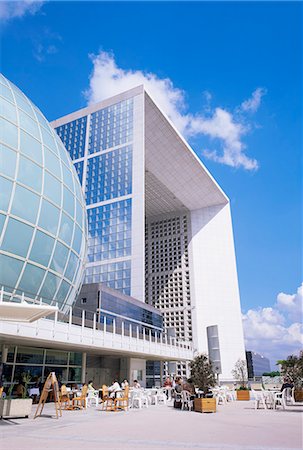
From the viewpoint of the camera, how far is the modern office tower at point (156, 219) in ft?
155

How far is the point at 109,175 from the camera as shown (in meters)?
50.7

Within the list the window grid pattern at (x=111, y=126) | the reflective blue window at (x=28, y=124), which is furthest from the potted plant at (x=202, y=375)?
the window grid pattern at (x=111, y=126)

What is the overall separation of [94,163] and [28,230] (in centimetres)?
3779

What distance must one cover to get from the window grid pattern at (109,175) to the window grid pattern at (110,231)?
1.59 meters

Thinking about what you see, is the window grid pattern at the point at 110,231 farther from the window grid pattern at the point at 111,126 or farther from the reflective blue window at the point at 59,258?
the reflective blue window at the point at 59,258

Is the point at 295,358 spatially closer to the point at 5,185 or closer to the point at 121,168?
the point at 5,185

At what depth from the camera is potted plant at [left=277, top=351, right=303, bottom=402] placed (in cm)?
1764

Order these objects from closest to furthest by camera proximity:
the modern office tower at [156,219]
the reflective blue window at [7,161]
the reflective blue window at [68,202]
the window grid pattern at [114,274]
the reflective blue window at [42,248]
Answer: the reflective blue window at [7,161], the reflective blue window at [42,248], the reflective blue window at [68,202], the window grid pattern at [114,274], the modern office tower at [156,219]

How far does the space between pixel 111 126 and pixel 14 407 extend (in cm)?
4557

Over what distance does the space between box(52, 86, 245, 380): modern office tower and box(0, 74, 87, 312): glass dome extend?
25423 mm

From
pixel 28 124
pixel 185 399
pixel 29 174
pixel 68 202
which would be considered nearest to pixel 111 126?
pixel 28 124

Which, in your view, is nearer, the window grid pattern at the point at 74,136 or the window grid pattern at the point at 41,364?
the window grid pattern at the point at 41,364

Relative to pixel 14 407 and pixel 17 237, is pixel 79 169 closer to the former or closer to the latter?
pixel 17 237

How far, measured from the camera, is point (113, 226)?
4809cm
